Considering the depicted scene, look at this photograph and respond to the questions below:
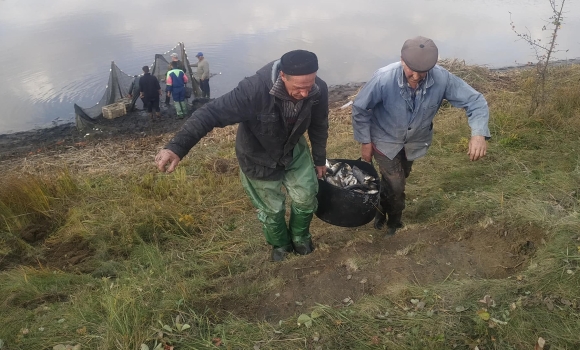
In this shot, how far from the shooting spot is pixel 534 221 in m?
3.23

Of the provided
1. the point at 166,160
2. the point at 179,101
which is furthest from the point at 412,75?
the point at 179,101

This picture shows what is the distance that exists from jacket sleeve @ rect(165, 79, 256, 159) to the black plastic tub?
119 cm

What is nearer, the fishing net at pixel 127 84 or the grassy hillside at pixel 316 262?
the grassy hillside at pixel 316 262

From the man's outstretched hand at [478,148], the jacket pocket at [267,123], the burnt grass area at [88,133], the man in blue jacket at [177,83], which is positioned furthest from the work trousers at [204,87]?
the man's outstretched hand at [478,148]

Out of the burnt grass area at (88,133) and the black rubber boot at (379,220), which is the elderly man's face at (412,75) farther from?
the burnt grass area at (88,133)

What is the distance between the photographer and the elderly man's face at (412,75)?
10.2 ft

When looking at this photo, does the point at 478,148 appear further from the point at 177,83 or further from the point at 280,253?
the point at 177,83

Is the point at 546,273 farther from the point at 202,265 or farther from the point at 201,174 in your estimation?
the point at 201,174

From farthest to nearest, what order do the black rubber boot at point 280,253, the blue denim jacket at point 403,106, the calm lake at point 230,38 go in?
1. the calm lake at point 230,38
2. the black rubber boot at point 280,253
3. the blue denim jacket at point 403,106

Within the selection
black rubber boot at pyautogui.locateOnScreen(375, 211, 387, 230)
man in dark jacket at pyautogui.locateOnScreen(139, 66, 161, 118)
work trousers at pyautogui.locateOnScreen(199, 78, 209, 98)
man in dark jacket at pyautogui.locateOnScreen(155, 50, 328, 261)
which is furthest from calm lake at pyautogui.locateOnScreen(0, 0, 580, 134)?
man in dark jacket at pyautogui.locateOnScreen(155, 50, 328, 261)

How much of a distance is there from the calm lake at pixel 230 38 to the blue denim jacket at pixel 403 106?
11.6 metres

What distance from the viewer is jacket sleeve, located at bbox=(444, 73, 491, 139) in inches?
126

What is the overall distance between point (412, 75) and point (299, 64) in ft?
3.04

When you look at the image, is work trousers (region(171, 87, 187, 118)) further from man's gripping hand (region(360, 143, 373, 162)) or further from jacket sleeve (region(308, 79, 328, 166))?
man's gripping hand (region(360, 143, 373, 162))
